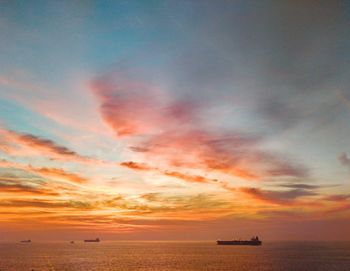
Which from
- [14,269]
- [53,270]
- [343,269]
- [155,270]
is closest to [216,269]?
[155,270]

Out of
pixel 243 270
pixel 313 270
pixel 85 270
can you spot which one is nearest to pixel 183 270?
pixel 243 270

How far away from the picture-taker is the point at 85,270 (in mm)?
154750

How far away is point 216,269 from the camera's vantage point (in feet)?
521

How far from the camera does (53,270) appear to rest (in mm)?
155000

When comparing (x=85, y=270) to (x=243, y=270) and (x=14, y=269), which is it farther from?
(x=243, y=270)

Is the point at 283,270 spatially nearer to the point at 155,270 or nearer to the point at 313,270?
the point at 313,270

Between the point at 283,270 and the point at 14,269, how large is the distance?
116 m

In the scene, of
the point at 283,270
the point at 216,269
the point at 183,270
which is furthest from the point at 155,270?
the point at 283,270

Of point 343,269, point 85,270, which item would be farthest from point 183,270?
point 343,269

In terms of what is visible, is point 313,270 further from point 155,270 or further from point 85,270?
point 85,270

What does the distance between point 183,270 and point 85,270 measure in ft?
137

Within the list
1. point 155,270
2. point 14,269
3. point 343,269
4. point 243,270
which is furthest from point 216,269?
point 14,269

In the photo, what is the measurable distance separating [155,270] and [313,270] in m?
66.6

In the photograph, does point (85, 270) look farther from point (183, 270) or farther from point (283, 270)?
point (283, 270)
